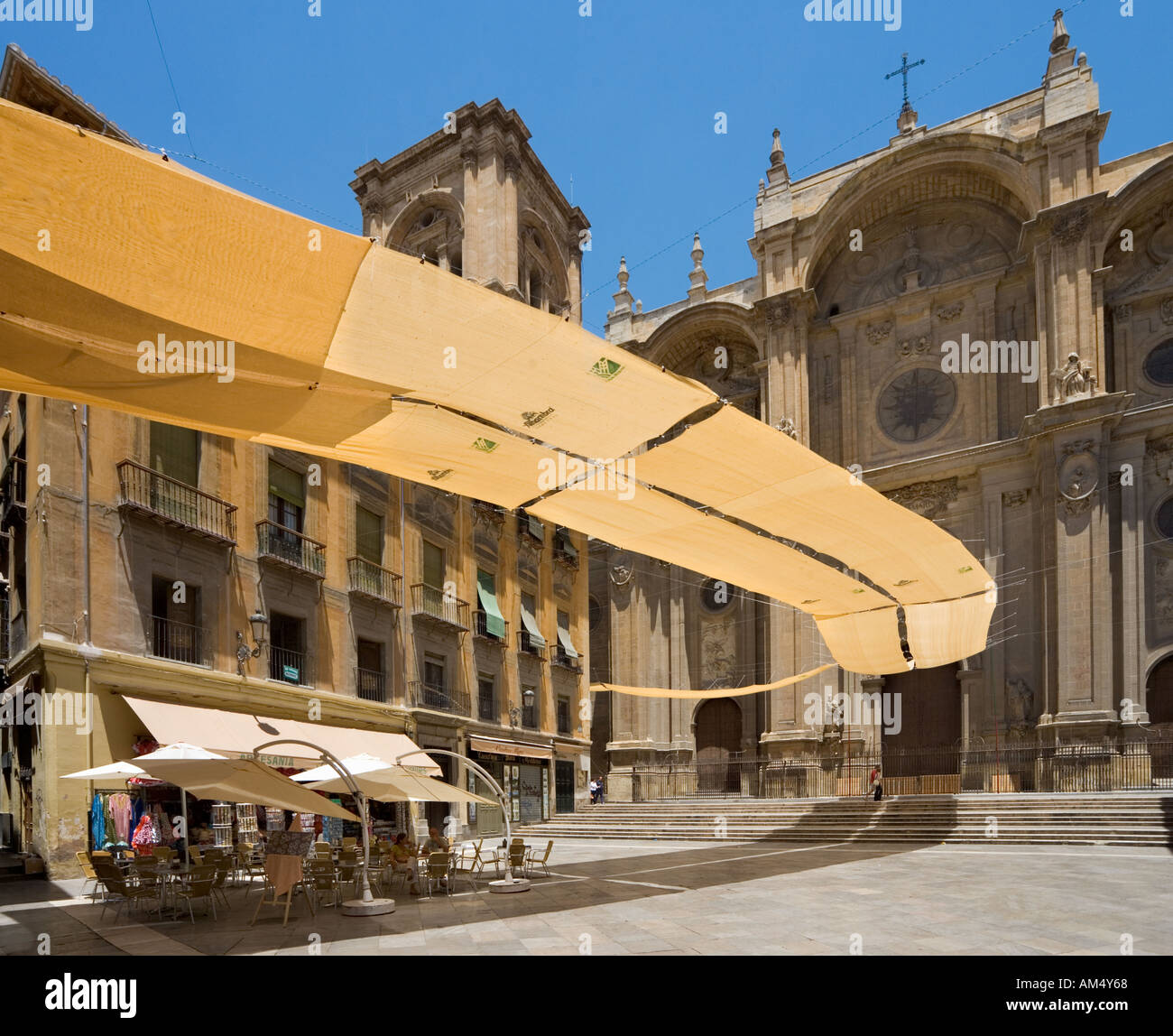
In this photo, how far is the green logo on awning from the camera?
8891mm

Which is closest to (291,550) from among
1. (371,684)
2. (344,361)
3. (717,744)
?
(371,684)

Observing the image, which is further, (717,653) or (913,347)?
(717,653)

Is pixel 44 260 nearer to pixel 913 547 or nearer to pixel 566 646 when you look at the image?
pixel 913 547

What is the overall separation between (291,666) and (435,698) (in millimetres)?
6618

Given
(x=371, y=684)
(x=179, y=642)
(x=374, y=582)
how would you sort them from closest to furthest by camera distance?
(x=179, y=642), (x=371, y=684), (x=374, y=582)

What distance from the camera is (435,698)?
1071 inches

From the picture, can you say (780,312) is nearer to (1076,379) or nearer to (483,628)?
(1076,379)

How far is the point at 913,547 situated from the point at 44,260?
11026 mm

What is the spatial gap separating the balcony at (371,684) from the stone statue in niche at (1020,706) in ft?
67.8

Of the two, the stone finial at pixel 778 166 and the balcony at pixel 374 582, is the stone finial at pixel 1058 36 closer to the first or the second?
the stone finial at pixel 778 166

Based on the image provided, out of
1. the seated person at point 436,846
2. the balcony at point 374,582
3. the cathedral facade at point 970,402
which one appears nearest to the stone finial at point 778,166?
the cathedral facade at point 970,402

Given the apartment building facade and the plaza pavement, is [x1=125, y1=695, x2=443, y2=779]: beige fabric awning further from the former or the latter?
the plaza pavement

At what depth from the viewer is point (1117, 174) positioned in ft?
104
